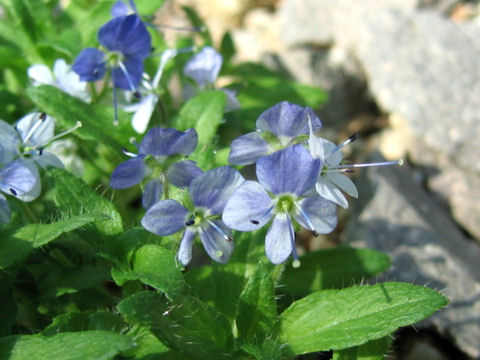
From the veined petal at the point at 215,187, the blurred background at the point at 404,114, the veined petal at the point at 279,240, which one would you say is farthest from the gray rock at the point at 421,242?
the veined petal at the point at 215,187

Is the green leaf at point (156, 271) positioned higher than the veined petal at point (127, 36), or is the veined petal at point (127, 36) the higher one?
the veined petal at point (127, 36)

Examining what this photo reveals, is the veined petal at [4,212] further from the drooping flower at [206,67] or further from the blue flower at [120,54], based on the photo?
the drooping flower at [206,67]

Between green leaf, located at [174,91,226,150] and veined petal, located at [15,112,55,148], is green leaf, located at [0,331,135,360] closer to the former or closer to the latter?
veined petal, located at [15,112,55,148]

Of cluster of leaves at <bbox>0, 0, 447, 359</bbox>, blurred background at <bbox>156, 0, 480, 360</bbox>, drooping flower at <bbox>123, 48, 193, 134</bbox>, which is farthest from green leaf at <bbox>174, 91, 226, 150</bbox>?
blurred background at <bbox>156, 0, 480, 360</bbox>

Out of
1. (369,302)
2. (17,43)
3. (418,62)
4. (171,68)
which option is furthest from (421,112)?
(17,43)

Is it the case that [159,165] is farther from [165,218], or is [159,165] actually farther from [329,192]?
[329,192]

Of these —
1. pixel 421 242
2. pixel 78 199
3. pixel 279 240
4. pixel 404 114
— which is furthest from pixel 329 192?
pixel 404 114
